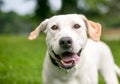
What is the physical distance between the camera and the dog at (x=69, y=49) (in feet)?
21.3

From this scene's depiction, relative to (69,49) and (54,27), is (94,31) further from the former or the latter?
(69,49)

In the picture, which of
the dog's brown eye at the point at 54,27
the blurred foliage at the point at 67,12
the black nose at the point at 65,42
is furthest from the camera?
the blurred foliage at the point at 67,12

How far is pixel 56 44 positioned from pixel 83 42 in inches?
18.4

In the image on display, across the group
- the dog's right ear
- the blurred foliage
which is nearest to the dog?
the dog's right ear

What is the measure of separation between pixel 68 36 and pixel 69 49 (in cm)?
17

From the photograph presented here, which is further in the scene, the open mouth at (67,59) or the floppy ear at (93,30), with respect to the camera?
the floppy ear at (93,30)

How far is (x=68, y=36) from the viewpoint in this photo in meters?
6.41

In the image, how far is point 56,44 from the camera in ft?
21.3

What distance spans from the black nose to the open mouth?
216 millimetres

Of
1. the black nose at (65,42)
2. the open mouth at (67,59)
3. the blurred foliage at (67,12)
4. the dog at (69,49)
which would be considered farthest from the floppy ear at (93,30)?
the blurred foliage at (67,12)

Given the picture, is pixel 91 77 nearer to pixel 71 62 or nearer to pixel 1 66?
pixel 71 62

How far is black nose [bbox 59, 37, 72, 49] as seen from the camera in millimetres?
6352

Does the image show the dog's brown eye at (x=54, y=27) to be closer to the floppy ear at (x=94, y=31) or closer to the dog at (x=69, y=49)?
the dog at (x=69, y=49)

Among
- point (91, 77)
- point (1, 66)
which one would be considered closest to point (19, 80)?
point (1, 66)
